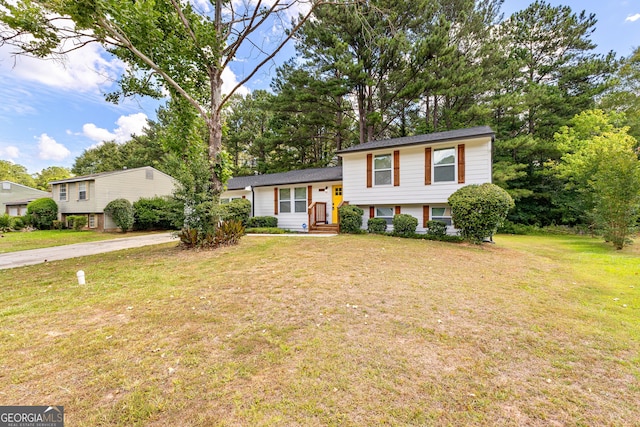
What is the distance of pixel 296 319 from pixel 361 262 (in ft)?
10.8

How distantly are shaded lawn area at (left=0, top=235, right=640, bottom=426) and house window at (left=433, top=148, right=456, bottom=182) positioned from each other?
619cm

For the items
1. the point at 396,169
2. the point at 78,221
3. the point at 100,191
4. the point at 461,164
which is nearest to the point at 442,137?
the point at 461,164

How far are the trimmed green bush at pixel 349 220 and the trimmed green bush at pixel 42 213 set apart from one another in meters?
22.3

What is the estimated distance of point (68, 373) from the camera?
237 centimetres

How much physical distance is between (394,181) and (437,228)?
9.01 feet

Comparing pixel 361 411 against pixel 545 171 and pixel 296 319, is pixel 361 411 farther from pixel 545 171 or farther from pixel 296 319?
pixel 545 171

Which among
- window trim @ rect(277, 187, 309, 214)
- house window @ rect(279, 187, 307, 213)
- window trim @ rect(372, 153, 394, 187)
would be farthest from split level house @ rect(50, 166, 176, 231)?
window trim @ rect(372, 153, 394, 187)

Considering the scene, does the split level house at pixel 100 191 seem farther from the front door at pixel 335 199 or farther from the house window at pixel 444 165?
the house window at pixel 444 165

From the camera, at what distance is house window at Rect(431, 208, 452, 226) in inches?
444

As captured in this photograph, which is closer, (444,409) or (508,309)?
(444,409)

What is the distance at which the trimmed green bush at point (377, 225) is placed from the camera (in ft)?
39.0

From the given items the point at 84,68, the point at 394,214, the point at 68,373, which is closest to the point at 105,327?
the point at 68,373

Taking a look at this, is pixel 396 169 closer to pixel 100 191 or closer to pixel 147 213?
pixel 147 213

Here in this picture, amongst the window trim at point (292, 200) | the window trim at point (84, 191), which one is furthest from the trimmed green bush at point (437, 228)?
the window trim at point (84, 191)
